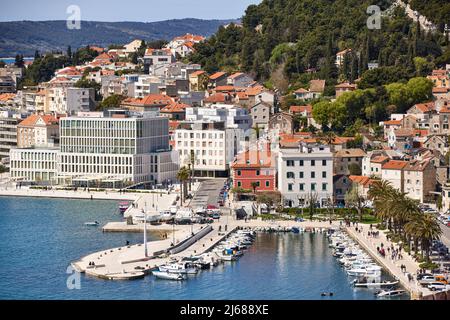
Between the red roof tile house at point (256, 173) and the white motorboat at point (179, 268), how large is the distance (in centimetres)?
870

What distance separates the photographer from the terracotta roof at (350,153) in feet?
94.2

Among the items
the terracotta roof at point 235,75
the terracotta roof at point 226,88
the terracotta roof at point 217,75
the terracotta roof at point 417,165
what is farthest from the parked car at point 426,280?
the terracotta roof at point 217,75

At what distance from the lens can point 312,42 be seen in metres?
45.1

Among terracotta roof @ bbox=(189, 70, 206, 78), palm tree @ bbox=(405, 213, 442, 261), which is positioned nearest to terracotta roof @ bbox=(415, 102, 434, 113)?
terracotta roof @ bbox=(189, 70, 206, 78)

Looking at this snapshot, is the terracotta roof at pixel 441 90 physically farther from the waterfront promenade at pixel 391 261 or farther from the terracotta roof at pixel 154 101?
the waterfront promenade at pixel 391 261

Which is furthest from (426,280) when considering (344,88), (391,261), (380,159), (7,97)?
(7,97)

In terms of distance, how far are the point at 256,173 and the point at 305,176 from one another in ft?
5.09

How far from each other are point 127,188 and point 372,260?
1391cm

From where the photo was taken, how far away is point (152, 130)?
33.1 metres

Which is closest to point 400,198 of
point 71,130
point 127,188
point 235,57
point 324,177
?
point 324,177

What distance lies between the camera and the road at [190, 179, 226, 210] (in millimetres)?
26800

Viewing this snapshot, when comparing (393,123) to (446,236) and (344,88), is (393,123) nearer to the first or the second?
(344,88)
